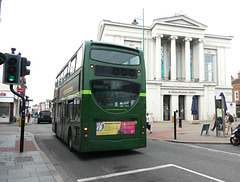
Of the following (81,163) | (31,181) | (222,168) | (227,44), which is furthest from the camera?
(227,44)

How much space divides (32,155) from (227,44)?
42239 millimetres

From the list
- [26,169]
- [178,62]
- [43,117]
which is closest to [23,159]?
[26,169]

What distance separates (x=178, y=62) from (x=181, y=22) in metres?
6.80

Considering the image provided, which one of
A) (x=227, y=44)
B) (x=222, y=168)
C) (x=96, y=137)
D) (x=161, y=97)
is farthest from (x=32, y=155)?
(x=227, y=44)

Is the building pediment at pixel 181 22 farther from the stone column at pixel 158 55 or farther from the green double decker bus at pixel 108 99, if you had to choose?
the green double decker bus at pixel 108 99

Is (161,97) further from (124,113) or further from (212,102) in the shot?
(124,113)

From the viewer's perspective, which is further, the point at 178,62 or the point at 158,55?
the point at 178,62

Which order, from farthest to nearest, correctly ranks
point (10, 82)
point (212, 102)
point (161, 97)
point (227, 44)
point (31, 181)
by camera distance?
point (227, 44) < point (212, 102) < point (161, 97) < point (10, 82) < point (31, 181)

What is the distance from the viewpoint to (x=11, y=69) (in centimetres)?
785

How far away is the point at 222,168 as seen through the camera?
6.32 m

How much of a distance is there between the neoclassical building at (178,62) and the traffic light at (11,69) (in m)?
25.0

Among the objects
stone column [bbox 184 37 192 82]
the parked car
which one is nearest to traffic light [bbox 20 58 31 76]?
the parked car

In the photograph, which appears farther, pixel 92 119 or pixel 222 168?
pixel 92 119

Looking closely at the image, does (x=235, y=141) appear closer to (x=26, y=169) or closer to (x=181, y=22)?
(x=26, y=169)
